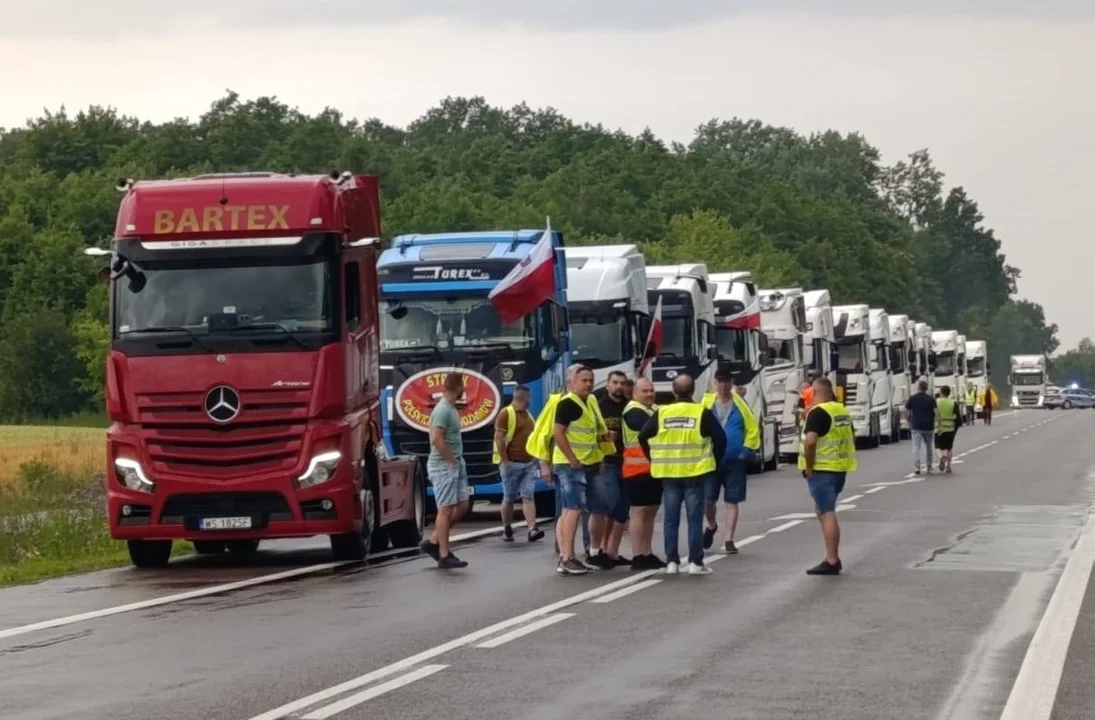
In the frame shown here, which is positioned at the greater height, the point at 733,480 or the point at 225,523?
the point at 733,480

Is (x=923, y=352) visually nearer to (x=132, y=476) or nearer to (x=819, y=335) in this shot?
(x=819, y=335)

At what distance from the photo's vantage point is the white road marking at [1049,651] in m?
10.7

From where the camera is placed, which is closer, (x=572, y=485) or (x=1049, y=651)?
(x=1049, y=651)

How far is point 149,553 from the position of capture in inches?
822

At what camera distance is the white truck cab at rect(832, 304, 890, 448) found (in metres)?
57.8

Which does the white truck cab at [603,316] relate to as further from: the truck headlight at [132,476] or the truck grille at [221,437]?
the truck headlight at [132,476]

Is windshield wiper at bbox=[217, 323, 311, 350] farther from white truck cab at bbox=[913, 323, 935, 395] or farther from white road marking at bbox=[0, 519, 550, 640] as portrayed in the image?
white truck cab at bbox=[913, 323, 935, 395]

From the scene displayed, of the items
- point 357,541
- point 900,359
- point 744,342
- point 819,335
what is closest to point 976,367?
point 900,359

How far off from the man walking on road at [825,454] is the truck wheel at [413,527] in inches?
222

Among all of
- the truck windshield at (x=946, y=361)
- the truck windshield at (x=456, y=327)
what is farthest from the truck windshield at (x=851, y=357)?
the truck windshield at (x=456, y=327)

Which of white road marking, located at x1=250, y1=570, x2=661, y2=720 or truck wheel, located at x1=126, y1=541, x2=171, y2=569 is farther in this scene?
truck wheel, located at x1=126, y1=541, x2=171, y2=569

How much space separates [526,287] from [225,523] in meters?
7.14

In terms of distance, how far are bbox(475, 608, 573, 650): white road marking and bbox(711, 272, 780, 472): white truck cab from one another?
26.8 meters

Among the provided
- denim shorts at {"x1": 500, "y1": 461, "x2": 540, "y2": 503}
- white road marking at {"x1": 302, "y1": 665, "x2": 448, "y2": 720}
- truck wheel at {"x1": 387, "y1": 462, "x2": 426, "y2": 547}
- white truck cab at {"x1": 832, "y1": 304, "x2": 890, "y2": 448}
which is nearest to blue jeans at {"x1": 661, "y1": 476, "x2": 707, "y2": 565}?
truck wheel at {"x1": 387, "y1": 462, "x2": 426, "y2": 547}
